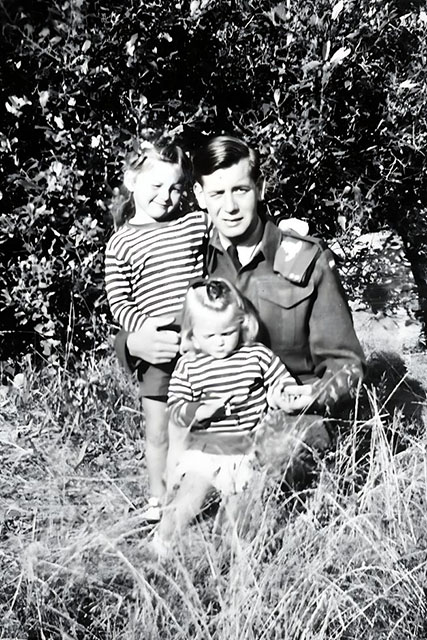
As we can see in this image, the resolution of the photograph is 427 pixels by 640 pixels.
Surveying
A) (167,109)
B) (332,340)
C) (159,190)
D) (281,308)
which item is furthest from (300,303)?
(167,109)

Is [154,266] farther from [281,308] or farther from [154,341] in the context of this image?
[281,308]

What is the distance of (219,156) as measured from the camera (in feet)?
11.3

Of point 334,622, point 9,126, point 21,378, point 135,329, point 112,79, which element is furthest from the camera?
point 21,378

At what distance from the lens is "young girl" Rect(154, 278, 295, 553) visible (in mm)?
3293

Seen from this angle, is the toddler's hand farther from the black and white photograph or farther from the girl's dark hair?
the girl's dark hair

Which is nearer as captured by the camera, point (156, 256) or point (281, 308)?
point (156, 256)

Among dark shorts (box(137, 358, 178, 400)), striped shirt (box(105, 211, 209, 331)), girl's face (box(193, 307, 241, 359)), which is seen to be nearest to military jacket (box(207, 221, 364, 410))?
striped shirt (box(105, 211, 209, 331))

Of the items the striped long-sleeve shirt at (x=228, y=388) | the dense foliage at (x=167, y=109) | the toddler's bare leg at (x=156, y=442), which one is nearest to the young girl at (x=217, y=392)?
the striped long-sleeve shirt at (x=228, y=388)

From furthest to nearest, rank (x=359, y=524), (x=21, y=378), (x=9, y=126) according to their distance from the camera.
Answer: (x=21, y=378) → (x=9, y=126) → (x=359, y=524)

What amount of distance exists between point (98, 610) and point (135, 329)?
3.44 feet

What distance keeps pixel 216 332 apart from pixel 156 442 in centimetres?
60

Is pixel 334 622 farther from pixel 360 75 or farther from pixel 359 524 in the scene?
pixel 360 75

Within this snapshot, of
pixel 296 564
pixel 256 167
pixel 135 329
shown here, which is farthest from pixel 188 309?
pixel 296 564

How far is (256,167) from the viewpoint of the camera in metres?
3.50
